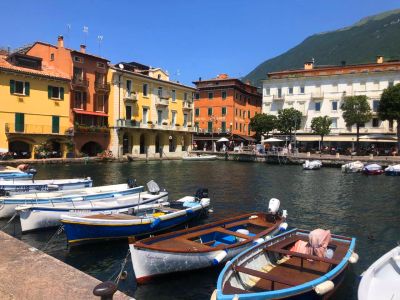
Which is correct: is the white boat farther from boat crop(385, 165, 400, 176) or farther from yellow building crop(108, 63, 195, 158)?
boat crop(385, 165, 400, 176)

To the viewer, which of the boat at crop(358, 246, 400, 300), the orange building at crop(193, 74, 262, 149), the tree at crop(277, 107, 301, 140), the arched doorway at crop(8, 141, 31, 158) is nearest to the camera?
the boat at crop(358, 246, 400, 300)

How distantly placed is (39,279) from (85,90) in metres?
50.6

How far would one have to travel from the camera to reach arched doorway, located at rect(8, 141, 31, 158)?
47688mm

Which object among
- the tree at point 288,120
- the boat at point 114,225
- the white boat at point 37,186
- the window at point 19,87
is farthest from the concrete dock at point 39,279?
the tree at point 288,120

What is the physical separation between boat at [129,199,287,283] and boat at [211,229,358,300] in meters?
1.25

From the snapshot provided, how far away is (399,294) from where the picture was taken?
7812 millimetres

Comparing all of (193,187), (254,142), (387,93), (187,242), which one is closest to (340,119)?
(387,93)

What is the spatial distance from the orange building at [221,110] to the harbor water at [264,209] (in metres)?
41.0

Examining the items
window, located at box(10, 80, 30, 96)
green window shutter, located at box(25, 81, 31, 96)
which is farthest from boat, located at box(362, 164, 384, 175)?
window, located at box(10, 80, 30, 96)

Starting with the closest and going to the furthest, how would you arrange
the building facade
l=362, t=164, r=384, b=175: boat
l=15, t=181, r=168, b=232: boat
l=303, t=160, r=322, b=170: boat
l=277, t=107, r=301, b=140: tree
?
1. l=15, t=181, r=168, b=232: boat
2. l=362, t=164, r=384, b=175: boat
3. l=303, t=160, r=322, b=170: boat
4. the building facade
5. l=277, t=107, r=301, b=140: tree

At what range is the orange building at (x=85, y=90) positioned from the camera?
176ft

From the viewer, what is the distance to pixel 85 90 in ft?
182

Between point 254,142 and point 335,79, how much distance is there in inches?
857

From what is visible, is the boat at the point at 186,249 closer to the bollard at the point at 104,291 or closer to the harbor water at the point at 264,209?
the harbor water at the point at 264,209
